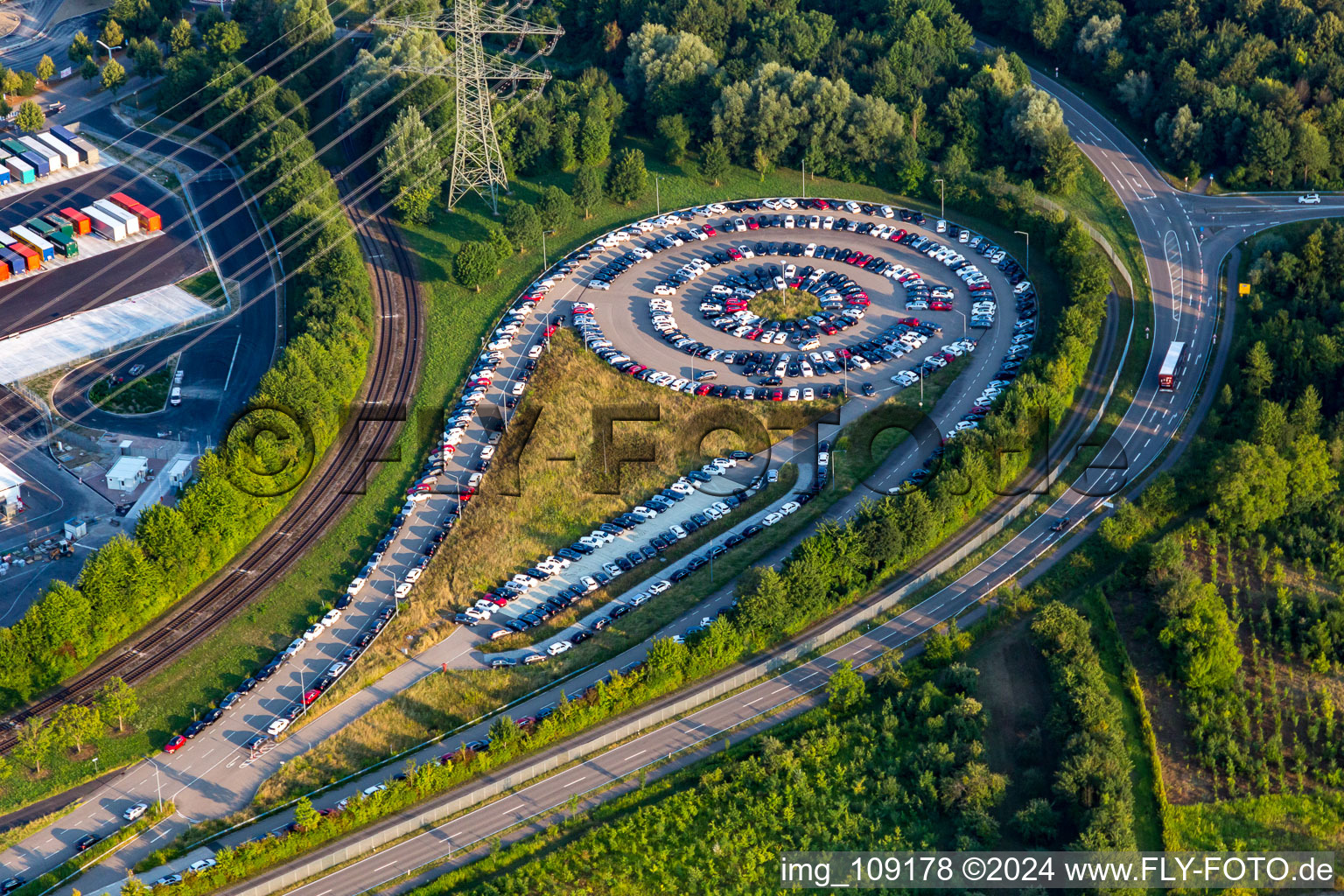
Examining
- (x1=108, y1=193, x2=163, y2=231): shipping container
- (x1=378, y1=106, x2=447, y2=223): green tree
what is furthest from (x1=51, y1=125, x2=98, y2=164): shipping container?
(x1=378, y1=106, x2=447, y2=223): green tree

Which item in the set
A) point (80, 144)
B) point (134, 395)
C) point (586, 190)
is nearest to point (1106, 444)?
point (586, 190)

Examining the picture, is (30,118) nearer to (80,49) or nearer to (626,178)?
(80,49)

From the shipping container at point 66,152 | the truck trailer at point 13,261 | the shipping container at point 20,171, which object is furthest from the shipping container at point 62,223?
the shipping container at point 66,152

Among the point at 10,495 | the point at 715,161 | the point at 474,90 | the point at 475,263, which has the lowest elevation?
the point at 10,495

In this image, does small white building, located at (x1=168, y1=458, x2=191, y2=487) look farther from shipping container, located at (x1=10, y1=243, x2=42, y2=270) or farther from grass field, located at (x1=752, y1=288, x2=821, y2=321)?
grass field, located at (x1=752, y1=288, x2=821, y2=321)

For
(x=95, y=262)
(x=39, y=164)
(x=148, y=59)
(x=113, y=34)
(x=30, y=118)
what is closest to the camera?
(x=95, y=262)

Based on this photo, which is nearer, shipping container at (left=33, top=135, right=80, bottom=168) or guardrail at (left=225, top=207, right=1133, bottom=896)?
guardrail at (left=225, top=207, right=1133, bottom=896)
